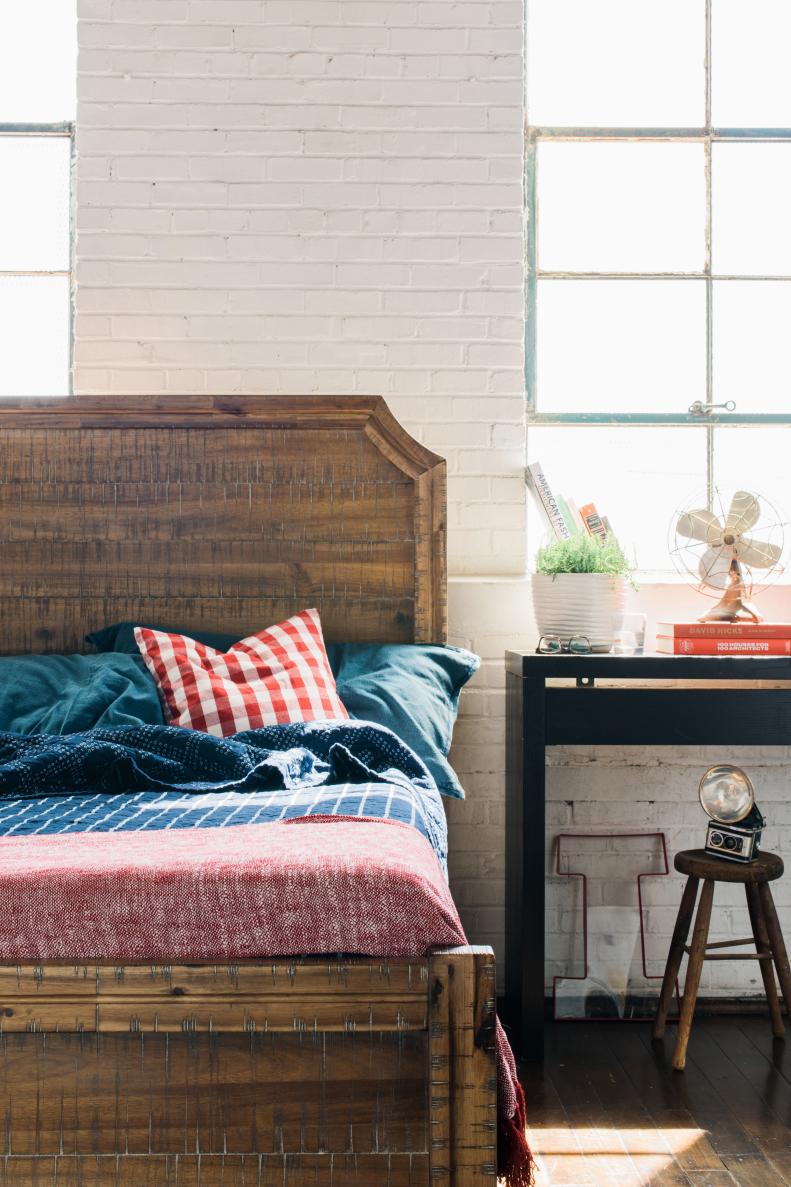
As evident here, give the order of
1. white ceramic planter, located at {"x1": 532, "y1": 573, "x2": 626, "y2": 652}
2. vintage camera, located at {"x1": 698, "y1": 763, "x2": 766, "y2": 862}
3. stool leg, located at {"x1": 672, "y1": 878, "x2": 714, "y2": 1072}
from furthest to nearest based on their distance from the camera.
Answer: white ceramic planter, located at {"x1": 532, "y1": 573, "x2": 626, "y2": 652}, vintage camera, located at {"x1": 698, "y1": 763, "x2": 766, "y2": 862}, stool leg, located at {"x1": 672, "y1": 878, "x2": 714, "y2": 1072}

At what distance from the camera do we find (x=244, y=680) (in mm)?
2455

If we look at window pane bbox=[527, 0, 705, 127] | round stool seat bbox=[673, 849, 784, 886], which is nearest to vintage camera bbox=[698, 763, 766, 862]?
round stool seat bbox=[673, 849, 784, 886]

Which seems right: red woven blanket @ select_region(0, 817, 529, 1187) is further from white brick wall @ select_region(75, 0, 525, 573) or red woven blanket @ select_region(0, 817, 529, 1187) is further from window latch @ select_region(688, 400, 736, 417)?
window latch @ select_region(688, 400, 736, 417)

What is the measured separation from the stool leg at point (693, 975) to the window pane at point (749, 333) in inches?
58.0

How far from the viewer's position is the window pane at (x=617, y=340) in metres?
3.16

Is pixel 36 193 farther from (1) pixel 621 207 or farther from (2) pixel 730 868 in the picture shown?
(2) pixel 730 868

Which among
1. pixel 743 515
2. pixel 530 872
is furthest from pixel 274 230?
pixel 530 872

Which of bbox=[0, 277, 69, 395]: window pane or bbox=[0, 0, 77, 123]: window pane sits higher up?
bbox=[0, 0, 77, 123]: window pane

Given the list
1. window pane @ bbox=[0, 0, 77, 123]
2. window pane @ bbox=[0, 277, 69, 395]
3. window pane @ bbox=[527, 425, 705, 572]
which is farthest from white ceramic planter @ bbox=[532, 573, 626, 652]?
window pane @ bbox=[0, 0, 77, 123]

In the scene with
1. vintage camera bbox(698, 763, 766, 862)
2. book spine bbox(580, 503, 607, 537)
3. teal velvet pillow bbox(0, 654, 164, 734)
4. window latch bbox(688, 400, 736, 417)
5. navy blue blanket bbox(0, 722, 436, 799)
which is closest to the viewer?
navy blue blanket bbox(0, 722, 436, 799)

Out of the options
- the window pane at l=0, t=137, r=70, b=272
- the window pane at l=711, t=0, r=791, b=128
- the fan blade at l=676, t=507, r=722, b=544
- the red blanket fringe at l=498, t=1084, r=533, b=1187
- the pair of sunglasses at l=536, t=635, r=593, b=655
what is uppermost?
the window pane at l=711, t=0, r=791, b=128

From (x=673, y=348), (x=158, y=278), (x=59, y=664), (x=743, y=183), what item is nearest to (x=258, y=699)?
(x=59, y=664)

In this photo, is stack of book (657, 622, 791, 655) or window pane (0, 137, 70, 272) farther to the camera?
window pane (0, 137, 70, 272)

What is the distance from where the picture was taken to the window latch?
3115mm
